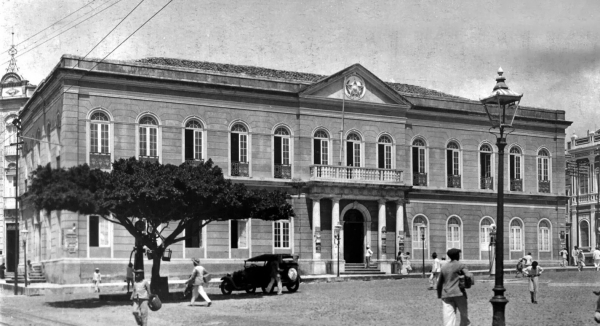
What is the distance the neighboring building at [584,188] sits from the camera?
2140 inches

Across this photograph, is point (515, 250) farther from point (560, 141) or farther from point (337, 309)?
point (337, 309)

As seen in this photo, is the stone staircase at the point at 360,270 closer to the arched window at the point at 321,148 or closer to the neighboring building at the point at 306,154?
the neighboring building at the point at 306,154

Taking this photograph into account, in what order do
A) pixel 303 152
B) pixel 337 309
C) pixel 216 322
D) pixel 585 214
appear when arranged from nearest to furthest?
pixel 216 322 < pixel 337 309 < pixel 303 152 < pixel 585 214

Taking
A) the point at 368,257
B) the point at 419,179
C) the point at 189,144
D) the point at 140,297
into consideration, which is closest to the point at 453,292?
the point at 140,297

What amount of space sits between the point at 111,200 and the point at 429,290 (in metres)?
11.4

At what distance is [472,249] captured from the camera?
151 feet

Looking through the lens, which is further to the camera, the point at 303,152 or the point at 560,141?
the point at 560,141

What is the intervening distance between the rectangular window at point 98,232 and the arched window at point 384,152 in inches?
572

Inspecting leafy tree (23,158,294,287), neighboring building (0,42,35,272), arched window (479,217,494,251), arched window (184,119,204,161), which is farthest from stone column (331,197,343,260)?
neighboring building (0,42,35,272)

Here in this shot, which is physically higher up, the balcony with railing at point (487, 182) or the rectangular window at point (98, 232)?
the balcony with railing at point (487, 182)

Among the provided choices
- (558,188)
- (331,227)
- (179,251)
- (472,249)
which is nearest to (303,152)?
(331,227)

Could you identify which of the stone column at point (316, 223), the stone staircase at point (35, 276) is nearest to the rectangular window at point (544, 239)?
the stone column at point (316, 223)

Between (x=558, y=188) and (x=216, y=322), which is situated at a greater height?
(x=558, y=188)

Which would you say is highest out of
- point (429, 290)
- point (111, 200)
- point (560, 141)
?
point (560, 141)
